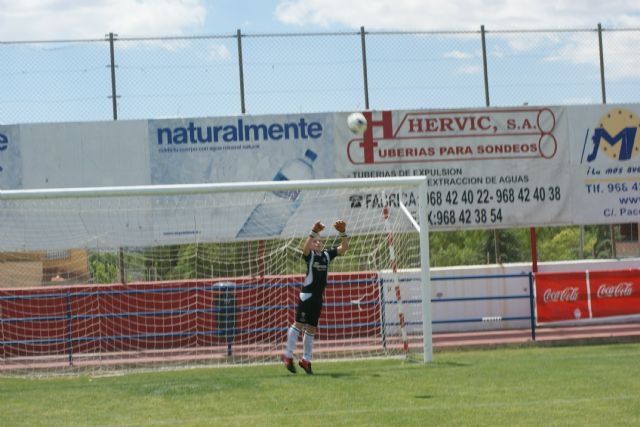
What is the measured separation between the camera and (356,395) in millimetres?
12219

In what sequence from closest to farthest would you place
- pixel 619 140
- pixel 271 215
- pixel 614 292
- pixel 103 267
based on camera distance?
pixel 614 292, pixel 271 215, pixel 103 267, pixel 619 140

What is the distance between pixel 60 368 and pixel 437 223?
27.9ft

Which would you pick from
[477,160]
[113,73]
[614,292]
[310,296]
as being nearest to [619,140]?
[477,160]

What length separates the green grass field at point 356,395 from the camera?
34.9ft

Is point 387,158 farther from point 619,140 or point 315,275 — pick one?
point 315,275

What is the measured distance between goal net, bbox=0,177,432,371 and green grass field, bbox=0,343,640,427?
3100 millimetres

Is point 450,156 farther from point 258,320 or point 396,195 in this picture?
point 258,320

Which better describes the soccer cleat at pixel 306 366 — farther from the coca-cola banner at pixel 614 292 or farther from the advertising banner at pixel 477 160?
the coca-cola banner at pixel 614 292

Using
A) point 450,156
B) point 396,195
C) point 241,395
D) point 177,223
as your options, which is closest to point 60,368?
point 177,223

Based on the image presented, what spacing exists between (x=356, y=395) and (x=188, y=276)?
9.08 metres

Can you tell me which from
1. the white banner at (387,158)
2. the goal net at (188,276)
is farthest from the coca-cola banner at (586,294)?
the goal net at (188,276)

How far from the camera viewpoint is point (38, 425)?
35.7 feet

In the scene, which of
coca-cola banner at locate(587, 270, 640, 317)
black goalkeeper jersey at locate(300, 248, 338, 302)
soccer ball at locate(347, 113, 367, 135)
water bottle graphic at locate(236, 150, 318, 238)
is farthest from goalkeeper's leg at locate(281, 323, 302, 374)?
coca-cola banner at locate(587, 270, 640, 317)

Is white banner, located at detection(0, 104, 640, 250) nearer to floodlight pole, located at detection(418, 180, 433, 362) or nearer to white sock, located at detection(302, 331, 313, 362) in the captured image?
floodlight pole, located at detection(418, 180, 433, 362)
